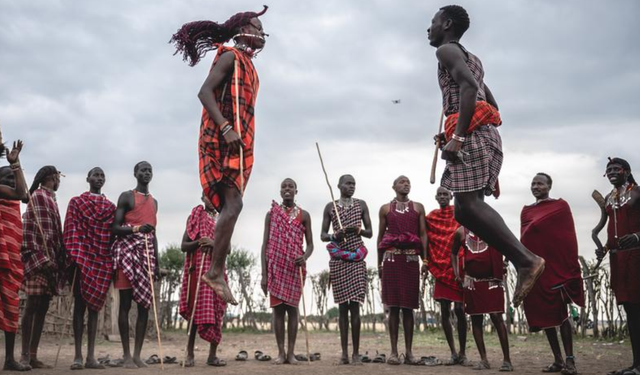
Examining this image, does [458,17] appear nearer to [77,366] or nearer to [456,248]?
[456,248]

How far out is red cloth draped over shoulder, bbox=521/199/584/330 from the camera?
7.41 m

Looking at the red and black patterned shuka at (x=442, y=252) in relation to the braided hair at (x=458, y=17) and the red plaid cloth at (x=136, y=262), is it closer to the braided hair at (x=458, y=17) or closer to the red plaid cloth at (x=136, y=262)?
the red plaid cloth at (x=136, y=262)

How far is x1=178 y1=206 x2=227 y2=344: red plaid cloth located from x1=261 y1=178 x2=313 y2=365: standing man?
2.54ft

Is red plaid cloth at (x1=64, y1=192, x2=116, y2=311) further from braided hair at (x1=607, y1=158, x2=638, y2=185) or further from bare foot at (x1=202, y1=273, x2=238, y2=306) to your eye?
braided hair at (x1=607, y1=158, x2=638, y2=185)

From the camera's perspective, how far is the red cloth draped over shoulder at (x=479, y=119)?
4.77 metres

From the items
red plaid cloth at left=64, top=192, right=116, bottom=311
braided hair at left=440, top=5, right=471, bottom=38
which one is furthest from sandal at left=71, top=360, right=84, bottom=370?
braided hair at left=440, top=5, right=471, bottom=38

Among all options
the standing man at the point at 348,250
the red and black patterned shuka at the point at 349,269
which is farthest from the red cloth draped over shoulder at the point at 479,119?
the red and black patterned shuka at the point at 349,269

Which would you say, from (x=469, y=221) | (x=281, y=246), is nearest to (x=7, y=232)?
(x=281, y=246)

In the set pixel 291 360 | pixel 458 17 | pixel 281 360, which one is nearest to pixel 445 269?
pixel 291 360

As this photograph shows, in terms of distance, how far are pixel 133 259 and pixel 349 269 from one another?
2.96 meters

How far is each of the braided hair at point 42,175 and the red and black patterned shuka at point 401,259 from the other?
4.64 metres

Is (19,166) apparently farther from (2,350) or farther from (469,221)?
(2,350)

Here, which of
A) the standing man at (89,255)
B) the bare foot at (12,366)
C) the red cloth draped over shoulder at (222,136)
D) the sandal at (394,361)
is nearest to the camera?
the red cloth draped over shoulder at (222,136)

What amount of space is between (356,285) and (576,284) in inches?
112
